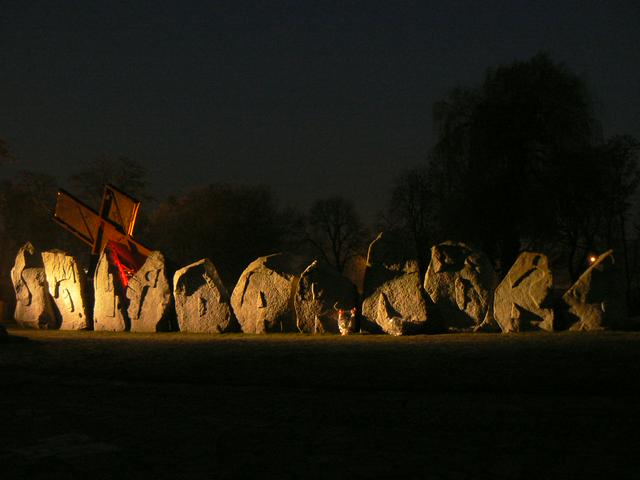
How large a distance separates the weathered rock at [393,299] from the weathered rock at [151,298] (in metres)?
5.11

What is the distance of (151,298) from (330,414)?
1192 centimetres

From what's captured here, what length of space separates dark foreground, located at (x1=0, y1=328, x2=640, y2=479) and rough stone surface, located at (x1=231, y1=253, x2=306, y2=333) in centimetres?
497

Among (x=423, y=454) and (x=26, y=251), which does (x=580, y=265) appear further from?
(x=423, y=454)

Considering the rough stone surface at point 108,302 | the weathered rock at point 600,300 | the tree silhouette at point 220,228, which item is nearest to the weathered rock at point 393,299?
the weathered rock at point 600,300

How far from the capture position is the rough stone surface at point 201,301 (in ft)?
48.9

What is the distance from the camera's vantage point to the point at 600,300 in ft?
41.8

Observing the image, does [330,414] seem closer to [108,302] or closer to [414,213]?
[108,302]

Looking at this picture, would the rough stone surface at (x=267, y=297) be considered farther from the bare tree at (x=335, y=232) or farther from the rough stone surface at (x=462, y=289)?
the bare tree at (x=335, y=232)

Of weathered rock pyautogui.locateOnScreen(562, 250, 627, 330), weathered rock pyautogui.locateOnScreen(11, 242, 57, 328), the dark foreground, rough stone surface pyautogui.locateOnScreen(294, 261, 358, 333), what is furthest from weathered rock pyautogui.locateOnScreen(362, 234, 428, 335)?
weathered rock pyautogui.locateOnScreen(11, 242, 57, 328)

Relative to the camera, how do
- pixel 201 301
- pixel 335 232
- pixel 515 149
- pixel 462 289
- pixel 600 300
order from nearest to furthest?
1. pixel 600 300
2. pixel 462 289
3. pixel 201 301
4. pixel 515 149
5. pixel 335 232

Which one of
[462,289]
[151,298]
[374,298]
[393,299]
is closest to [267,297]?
[374,298]

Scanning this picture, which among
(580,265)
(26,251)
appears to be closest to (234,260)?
(26,251)

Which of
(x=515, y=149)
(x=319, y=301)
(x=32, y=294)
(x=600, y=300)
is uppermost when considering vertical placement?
(x=515, y=149)

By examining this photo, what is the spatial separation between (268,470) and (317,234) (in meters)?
34.8
